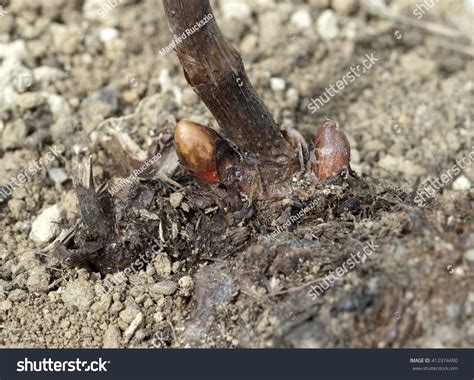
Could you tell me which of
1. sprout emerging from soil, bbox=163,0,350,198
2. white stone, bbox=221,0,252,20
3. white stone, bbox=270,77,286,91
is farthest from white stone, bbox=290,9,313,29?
sprout emerging from soil, bbox=163,0,350,198

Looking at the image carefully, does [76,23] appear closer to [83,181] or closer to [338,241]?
[83,181]

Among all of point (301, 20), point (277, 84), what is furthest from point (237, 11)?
point (277, 84)

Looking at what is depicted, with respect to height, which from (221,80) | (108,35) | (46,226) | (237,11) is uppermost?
(108,35)

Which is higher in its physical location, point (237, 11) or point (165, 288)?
point (237, 11)

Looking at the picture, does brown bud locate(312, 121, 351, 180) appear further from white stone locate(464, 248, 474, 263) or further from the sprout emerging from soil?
white stone locate(464, 248, 474, 263)

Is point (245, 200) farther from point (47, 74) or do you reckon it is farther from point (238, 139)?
point (47, 74)

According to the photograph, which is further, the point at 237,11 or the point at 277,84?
the point at 237,11

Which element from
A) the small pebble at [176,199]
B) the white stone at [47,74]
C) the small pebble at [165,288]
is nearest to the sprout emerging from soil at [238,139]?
the small pebble at [176,199]
